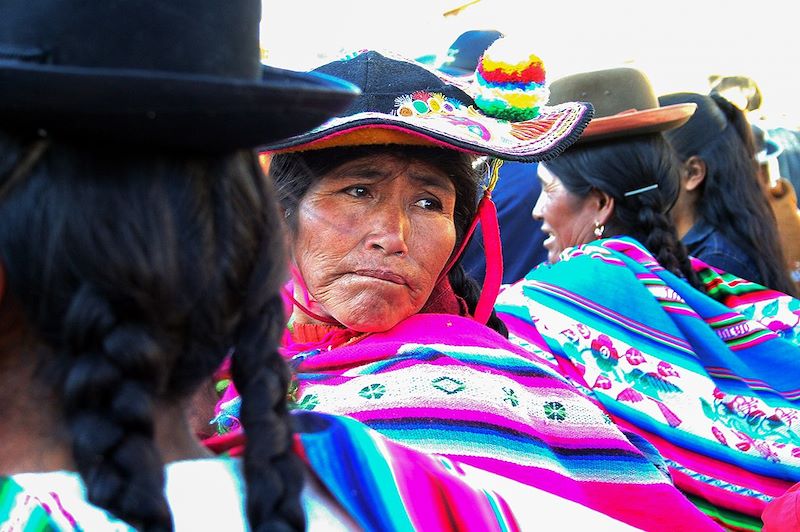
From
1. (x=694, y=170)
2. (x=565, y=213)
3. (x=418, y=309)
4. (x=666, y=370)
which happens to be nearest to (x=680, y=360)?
(x=666, y=370)

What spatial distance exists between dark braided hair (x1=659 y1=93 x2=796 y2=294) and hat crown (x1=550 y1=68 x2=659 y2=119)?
0.53 meters

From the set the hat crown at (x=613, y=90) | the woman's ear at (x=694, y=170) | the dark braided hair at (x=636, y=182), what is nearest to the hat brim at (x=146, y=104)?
the dark braided hair at (x=636, y=182)

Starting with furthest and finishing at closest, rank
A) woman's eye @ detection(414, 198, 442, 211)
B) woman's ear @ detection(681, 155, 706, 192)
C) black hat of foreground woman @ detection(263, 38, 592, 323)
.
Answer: woman's ear @ detection(681, 155, 706, 192) → woman's eye @ detection(414, 198, 442, 211) → black hat of foreground woman @ detection(263, 38, 592, 323)

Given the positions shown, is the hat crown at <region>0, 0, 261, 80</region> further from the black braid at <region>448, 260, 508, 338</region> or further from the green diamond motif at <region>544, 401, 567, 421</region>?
the black braid at <region>448, 260, 508, 338</region>

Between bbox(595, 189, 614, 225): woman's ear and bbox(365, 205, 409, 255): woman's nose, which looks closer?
bbox(365, 205, 409, 255): woman's nose

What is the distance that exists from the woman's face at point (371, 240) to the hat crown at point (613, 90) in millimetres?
2026

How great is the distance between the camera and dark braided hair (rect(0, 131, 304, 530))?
3.45ft

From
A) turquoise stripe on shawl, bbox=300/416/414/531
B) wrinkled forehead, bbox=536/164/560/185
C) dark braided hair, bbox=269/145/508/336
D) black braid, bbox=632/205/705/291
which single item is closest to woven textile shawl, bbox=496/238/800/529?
black braid, bbox=632/205/705/291

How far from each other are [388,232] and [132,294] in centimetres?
149

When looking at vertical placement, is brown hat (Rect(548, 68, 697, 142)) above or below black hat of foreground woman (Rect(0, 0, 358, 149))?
below

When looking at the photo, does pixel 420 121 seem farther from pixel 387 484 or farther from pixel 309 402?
pixel 387 484

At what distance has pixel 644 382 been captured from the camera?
343 cm

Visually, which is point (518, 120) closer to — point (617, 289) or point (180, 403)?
point (617, 289)

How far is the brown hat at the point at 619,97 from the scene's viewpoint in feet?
13.5
